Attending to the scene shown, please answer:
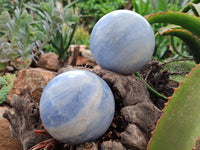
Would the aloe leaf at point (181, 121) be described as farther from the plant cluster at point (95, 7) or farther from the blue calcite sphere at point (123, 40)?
the plant cluster at point (95, 7)

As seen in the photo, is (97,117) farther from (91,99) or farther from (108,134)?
(108,134)

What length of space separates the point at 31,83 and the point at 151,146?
3.48ft

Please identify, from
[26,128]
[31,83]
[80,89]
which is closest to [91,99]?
[80,89]

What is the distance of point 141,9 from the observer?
2.91 metres

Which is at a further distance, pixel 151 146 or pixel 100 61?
pixel 100 61

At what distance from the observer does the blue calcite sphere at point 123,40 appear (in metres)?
0.93

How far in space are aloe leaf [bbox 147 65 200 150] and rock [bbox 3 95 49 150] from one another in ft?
1.78

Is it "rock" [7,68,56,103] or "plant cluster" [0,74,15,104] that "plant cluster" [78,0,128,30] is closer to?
"plant cluster" [0,74,15,104]

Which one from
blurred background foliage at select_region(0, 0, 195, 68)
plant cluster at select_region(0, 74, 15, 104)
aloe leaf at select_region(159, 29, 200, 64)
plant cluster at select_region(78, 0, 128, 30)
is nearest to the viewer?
aloe leaf at select_region(159, 29, 200, 64)

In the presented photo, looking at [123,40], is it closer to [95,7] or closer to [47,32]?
[47,32]

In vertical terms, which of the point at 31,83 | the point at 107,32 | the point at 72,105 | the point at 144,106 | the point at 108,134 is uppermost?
the point at 107,32

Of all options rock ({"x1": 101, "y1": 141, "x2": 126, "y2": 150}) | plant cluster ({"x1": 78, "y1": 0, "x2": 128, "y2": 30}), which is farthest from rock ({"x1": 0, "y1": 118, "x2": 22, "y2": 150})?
plant cluster ({"x1": 78, "y1": 0, "x2": 128, "y2": 30})

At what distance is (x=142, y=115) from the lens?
0.91 metres

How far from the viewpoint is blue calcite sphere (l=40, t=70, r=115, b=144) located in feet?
2.50
